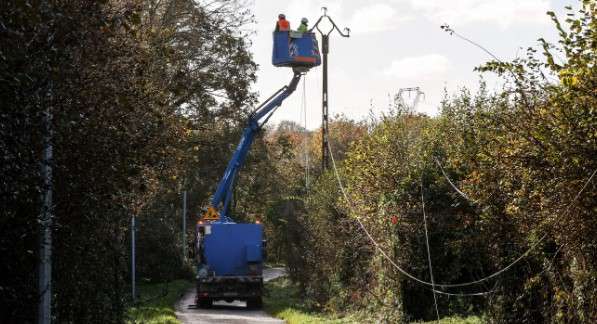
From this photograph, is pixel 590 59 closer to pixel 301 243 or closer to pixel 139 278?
pixel 301 243

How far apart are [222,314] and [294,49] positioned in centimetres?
924

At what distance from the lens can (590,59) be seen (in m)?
9.67

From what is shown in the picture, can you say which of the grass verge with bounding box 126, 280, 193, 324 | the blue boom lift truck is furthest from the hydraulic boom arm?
the grass verge with bounding box 126, 280, 193, 324

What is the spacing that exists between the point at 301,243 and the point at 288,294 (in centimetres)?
483

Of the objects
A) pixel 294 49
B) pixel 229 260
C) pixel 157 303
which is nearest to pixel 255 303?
pixel 229 260

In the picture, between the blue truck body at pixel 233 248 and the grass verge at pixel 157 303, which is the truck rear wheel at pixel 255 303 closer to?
the blue truck body at pixel 233 248

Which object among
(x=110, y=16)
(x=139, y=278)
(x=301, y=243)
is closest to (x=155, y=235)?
(x=139, y=278)

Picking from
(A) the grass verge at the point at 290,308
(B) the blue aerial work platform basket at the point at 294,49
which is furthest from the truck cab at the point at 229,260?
(B) the blue aerial work platform basket at the point at 294,49

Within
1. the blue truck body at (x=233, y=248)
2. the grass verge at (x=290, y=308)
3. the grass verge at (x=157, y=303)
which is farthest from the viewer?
the blue truck body at (x=233, y=248)

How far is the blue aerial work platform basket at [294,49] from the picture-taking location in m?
28.8

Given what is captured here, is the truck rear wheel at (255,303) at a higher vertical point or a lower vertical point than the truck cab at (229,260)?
lower

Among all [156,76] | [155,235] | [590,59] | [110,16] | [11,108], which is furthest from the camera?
[155,235]

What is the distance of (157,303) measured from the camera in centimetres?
3303

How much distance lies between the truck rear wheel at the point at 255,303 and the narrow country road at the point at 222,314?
0.25m
